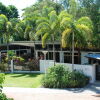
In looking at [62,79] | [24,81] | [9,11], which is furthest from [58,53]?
[9,11]

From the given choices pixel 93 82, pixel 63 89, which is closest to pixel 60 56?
pixel 93 82

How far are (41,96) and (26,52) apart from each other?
21965mm

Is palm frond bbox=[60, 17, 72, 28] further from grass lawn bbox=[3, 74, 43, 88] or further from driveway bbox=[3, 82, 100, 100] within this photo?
grass lawn bbox=[3, 74, 43, 88]

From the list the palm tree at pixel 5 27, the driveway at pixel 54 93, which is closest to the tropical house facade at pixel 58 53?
the palm tree at pixel 5 27

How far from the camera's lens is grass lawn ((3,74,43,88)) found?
19.8m

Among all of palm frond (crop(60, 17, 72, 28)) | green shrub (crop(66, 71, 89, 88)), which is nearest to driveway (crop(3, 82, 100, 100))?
green shrub (crop(66, 71, 89, 88))

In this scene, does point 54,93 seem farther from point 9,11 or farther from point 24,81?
point 9,11

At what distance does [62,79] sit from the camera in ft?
61.0

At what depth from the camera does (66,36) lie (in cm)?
1966

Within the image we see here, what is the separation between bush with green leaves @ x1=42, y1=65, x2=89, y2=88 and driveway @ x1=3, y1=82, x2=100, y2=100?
605 millimetres

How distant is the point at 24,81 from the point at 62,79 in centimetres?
432

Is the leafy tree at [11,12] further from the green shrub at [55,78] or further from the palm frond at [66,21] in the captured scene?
the green shrub at [55,78]

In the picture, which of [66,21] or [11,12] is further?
[11,12]

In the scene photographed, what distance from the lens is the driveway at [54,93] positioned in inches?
628
